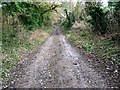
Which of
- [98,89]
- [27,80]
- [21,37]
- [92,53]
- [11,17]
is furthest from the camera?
[21,37]

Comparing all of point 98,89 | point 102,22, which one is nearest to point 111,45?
point 102,22

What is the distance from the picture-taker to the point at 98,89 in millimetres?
7281

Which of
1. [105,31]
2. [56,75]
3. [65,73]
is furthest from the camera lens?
[105,31]

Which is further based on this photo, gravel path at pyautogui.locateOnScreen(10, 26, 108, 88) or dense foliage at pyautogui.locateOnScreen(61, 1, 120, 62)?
dense foliage at pyautogui.locateOnScreen(61, 1, 120, 62)

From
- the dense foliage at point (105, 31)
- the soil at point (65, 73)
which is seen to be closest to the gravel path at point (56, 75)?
the soil at point (65, 73)

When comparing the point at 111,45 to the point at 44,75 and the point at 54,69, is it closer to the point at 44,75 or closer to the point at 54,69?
the point at 54,69

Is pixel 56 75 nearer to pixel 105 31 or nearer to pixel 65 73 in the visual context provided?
pixel 65 73

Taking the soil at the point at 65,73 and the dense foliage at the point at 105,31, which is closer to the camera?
the soil at the point at 65,73

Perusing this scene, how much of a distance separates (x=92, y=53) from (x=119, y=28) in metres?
2.14

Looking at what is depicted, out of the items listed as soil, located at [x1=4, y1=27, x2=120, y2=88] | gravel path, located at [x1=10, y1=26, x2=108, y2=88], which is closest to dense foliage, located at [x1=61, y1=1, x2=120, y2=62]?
soil, located at [x1=4, y1=27, x2=120, y2=88]

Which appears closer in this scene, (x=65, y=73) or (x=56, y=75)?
(x=56, y=75)

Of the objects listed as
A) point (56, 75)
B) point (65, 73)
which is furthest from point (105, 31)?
point (56, 75)

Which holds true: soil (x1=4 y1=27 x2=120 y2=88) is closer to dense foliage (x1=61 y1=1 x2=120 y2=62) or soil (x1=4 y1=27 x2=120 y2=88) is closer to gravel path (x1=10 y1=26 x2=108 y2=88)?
gravel path (x1=10 y1=26 x2=108 y2=88)

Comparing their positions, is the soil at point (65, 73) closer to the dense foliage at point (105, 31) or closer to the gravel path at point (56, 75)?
the gravel path at point (56, 75)
